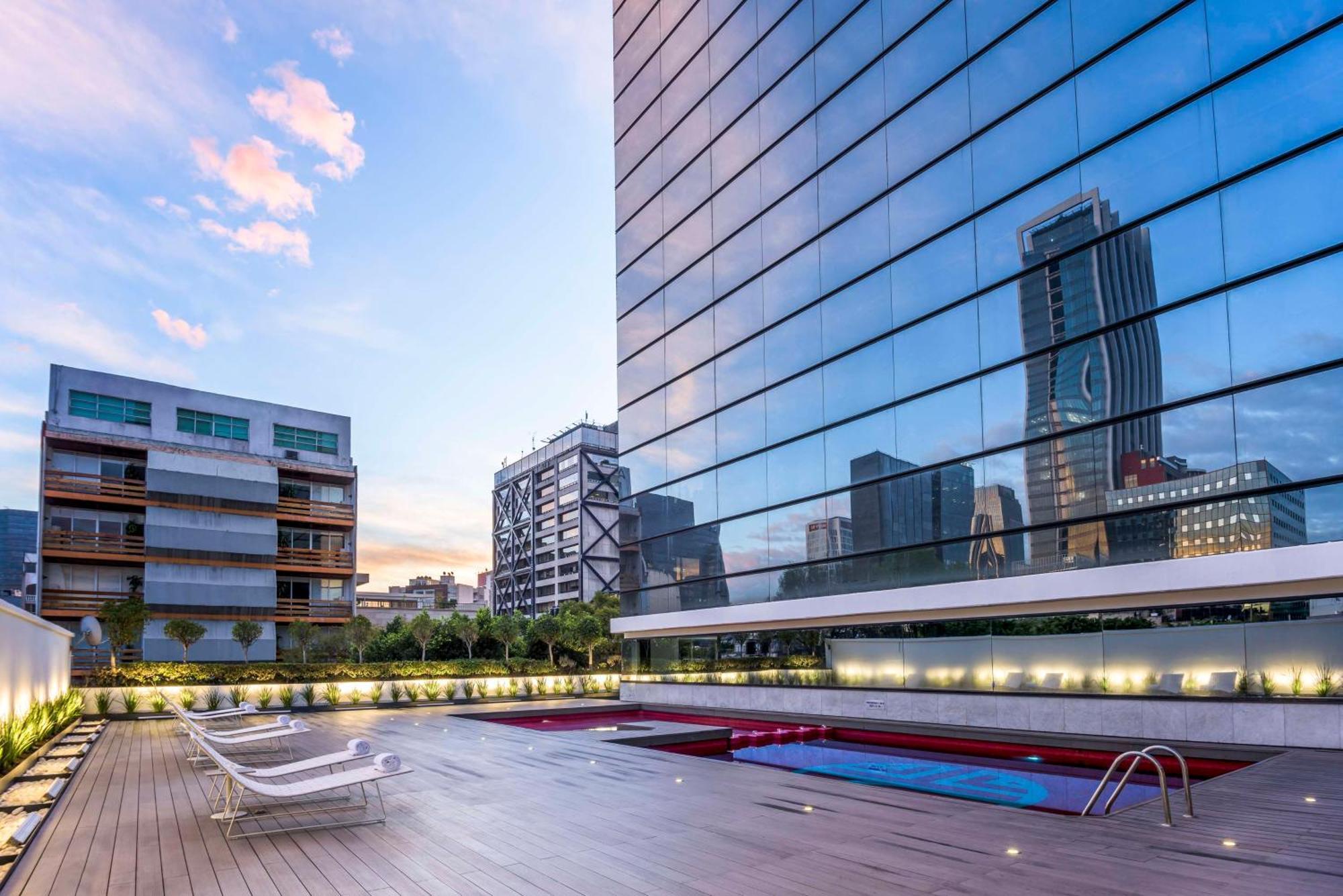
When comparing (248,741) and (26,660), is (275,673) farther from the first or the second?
(248,741)

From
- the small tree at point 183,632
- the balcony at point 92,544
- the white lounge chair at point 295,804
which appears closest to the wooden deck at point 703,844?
the white lounge chair at point 295,804

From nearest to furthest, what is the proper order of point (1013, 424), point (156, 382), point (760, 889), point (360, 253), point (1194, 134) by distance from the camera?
point (760, 889), point (1194, 134), point (1013, 424), point (360, 253), point (156, 382)

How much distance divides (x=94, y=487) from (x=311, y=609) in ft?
34.1

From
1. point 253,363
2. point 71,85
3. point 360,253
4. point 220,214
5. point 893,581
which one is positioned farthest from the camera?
point 253,363

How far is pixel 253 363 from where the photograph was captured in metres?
43.9

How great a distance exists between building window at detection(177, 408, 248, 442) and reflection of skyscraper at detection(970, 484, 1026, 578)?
35548 mm

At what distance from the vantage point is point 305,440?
40.7 m

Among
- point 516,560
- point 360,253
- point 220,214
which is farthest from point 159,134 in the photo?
point 516,560

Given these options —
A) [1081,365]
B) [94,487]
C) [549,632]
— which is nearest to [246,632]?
[549,632]

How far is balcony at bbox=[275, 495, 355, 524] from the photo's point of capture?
38.2m

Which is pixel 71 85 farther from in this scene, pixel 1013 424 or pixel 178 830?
pixel 1013 424

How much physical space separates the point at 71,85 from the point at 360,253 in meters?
11.6

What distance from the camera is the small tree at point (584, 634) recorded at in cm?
3269

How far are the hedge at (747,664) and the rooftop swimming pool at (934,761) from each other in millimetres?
1249
